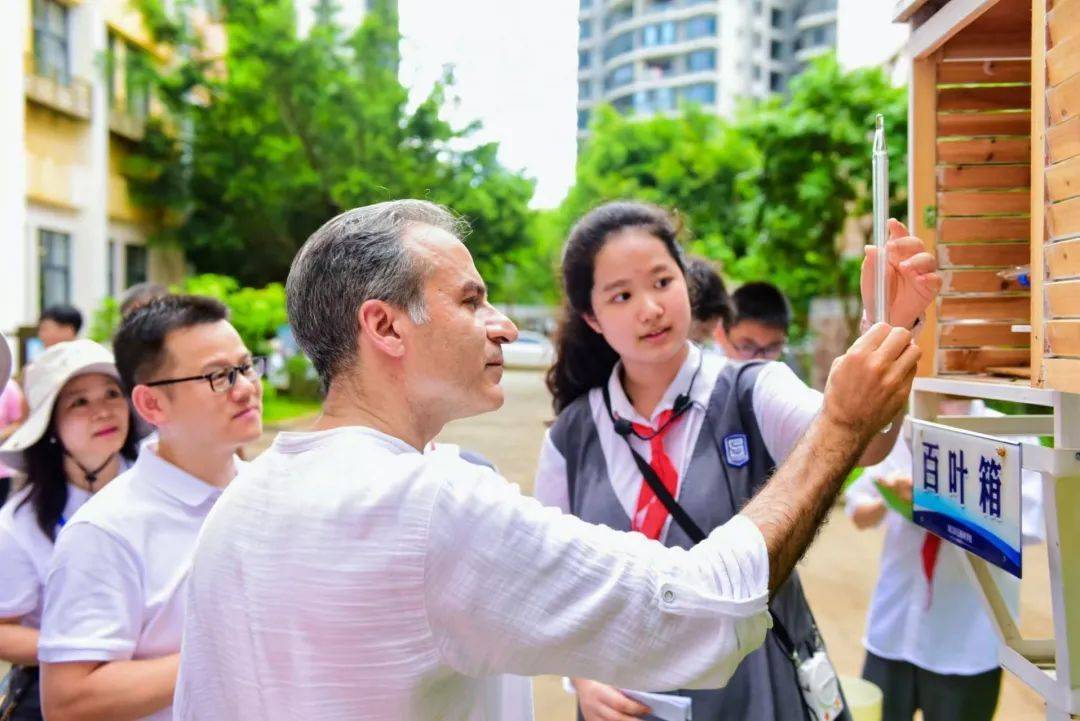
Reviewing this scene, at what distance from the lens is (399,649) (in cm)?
126

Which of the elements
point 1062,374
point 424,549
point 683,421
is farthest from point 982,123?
point 424,549

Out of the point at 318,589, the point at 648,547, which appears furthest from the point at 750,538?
the point at 318,589

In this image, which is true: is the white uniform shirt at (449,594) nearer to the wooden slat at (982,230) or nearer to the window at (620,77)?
the wooden slat at (982,230)

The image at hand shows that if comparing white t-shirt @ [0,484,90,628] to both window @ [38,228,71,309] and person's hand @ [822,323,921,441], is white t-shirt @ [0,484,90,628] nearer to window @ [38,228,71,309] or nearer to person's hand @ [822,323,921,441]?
person's hand @ [822,323,921,441]

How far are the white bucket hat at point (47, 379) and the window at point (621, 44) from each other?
5992cm

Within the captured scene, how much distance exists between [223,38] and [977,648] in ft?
70.3

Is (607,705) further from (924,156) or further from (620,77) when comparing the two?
(620,77)

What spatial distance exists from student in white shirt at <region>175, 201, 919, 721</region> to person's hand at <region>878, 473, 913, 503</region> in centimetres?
174

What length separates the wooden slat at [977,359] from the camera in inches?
71.3

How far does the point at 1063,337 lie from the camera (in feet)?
4.49

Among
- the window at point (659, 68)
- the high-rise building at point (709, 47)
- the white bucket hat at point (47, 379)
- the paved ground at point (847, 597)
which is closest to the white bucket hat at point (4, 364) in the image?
the white bucket hat at point (47, 379)

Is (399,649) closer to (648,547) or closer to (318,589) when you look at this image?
(318,589)

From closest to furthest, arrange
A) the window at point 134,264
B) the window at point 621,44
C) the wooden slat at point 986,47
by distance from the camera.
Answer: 1. the wooden slat at point 986,47
2. the window at point 134,264
3. the window at point 621,44

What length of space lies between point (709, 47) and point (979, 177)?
57.3m
